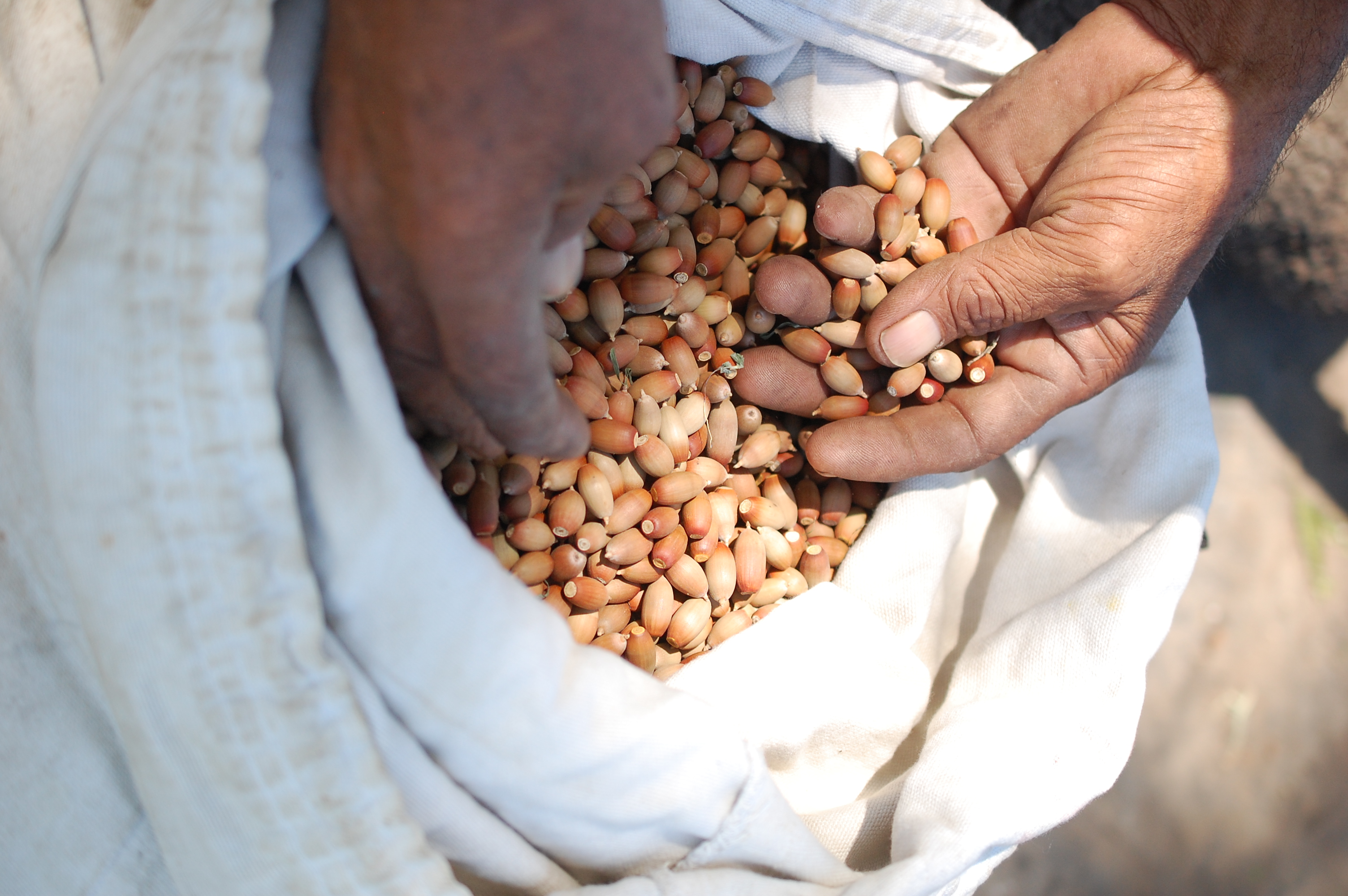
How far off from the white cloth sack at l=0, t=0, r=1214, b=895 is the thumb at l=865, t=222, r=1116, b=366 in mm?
645

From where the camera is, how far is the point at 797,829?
123 cm

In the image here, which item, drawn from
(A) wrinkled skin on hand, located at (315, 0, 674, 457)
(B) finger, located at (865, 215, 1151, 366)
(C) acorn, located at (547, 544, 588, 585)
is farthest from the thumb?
(A) wrinkled skin on hand, located at (315, 0, 674, 457)

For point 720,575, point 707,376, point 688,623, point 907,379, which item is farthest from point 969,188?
point 688,623

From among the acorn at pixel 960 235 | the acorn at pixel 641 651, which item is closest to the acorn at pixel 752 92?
the acorn at pixel 960 235

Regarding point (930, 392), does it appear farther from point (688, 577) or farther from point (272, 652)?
point (272, 652)

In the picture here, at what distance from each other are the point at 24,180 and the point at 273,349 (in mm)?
450

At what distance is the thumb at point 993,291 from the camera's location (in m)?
1.53

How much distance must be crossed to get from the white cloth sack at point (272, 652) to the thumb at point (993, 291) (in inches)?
25.4

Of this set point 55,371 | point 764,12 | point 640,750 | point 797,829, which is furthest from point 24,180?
point 797,829

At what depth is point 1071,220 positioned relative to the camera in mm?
1540

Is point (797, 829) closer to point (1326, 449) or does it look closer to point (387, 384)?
point (387, 384)

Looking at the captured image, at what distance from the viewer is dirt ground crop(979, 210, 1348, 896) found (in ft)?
8.66

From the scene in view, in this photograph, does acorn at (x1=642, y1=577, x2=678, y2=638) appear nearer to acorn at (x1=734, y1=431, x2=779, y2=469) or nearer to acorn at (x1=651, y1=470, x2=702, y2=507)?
acorn at (x1=651, y1=470, x2=702, y2=507)

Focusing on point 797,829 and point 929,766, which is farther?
point 929,766
